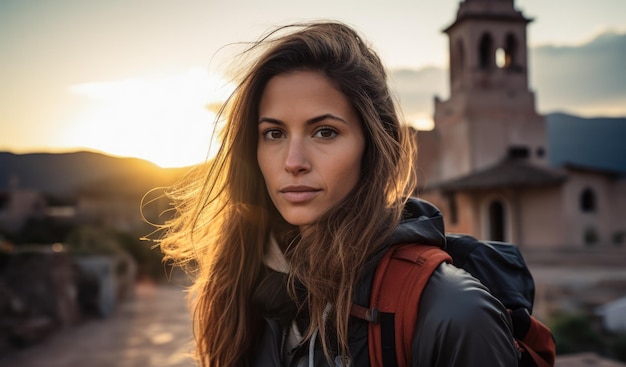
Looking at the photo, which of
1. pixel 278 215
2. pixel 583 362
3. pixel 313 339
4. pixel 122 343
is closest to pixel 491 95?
pixel 122 343

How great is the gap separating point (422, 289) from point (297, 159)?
575mm

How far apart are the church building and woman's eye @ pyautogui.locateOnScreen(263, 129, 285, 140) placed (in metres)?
20.0

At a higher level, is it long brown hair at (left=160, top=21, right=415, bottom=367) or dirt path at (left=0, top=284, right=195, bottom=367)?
long brown hair at (left=160, top=21, right=415, bottom=367)

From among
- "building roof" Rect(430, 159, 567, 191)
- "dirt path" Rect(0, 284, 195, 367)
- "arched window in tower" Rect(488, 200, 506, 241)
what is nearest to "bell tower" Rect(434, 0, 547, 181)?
"building roof" Rect(430, 159, 567, 191)

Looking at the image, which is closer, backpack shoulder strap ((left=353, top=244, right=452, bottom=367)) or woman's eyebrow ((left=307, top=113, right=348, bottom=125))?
backpack shoulder strap ((left=353, top=244, right=452, bottom=367))

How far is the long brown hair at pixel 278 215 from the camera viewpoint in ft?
5.06

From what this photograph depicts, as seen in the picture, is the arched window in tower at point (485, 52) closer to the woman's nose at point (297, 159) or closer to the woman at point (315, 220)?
the woman at point (315, 220)

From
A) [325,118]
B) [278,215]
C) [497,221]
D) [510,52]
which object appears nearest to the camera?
[325,118]

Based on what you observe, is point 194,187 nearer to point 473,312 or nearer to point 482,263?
point 482,263

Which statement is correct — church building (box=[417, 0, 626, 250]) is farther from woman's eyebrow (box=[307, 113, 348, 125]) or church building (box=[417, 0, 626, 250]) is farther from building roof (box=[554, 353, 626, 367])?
woman's eyebrow (box=[307, 113, 348, 125])

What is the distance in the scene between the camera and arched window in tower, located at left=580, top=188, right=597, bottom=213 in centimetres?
2163

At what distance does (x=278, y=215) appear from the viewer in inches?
79.9

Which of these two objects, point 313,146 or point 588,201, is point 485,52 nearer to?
point 588,201

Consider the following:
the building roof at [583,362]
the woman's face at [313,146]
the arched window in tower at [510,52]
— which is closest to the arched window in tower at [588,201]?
→ the arched window in tower at [510,52]
